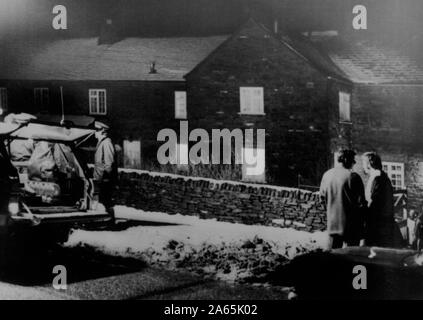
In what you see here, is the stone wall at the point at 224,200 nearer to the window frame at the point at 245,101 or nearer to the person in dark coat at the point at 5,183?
the window frame at the point at 245,101

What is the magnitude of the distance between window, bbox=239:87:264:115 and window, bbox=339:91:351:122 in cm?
194

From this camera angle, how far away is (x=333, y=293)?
3545mm

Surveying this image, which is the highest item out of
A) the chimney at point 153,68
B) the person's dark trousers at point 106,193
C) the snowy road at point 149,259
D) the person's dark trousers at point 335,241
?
the chimney at point 153,68

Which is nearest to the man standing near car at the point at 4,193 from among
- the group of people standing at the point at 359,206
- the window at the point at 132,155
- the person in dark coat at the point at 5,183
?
the person in dark coat at the point at 5,183

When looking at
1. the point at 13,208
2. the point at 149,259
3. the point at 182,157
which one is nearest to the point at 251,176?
the point at 182,157

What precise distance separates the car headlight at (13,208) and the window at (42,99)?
5944mm

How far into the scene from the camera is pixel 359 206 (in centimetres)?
494

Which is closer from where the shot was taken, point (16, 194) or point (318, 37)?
point (16, 194)

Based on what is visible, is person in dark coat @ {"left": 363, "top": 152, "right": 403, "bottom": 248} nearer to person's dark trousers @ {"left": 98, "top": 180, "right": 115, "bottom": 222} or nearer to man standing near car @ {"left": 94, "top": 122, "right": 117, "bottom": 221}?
person's dark trousers @ {"left": 98, "top": 180, "right": 115, "bottom": 222}

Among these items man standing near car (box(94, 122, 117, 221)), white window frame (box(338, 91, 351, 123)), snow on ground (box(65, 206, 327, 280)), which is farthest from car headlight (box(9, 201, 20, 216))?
white window frame (box(338, 91, 351, 123))

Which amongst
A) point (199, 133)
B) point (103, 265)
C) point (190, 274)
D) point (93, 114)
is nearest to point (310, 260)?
point (190, 274)

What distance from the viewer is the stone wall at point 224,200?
7.52 m
